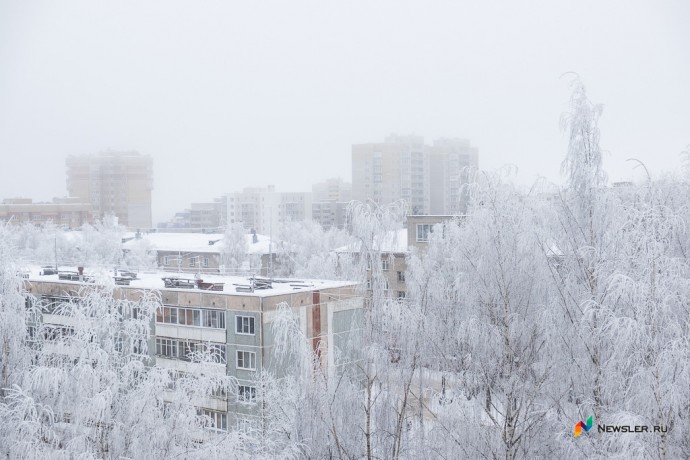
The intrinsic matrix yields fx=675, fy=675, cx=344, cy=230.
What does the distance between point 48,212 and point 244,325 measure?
95117 mm

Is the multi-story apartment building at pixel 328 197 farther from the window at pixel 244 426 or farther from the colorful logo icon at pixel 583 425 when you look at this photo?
the colorful logo icon at pixel 583 425

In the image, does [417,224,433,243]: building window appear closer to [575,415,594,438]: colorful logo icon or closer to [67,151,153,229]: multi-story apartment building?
[575,415,594,438]: colorful logo icon

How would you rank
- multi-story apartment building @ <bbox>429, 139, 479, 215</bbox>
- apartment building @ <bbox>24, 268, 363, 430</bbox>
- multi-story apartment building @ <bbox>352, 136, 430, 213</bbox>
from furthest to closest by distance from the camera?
multi-story apartment building @ <bbox>429, 139, 479, 215</bbox>, multi-story apartment building @ <bbox>352, 136, 430, 213</bbox>, apartment building @ <bbox>24, 268, 363, 430</bbox>

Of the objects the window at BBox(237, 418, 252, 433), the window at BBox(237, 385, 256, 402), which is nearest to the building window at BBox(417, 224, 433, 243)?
the window at BBox(237, 385, 256, 402)

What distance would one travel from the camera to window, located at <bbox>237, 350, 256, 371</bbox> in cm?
2069

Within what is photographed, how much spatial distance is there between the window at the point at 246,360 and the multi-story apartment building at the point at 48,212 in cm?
8755

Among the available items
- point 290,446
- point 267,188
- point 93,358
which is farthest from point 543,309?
point 267,188

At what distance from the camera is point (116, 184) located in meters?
124

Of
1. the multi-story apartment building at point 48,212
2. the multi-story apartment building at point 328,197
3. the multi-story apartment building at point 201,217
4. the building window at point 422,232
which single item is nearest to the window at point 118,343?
the building window at point 422,232

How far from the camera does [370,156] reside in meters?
102

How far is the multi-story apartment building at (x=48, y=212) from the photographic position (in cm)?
10263

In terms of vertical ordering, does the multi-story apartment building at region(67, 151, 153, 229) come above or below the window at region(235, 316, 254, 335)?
above

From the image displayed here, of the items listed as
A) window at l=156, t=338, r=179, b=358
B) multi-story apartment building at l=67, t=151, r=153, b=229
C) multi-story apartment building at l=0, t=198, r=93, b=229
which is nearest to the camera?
window at l=156, t=338, r=179, b=358

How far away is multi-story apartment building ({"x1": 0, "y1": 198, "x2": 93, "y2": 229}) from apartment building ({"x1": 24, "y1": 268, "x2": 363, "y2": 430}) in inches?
3348
